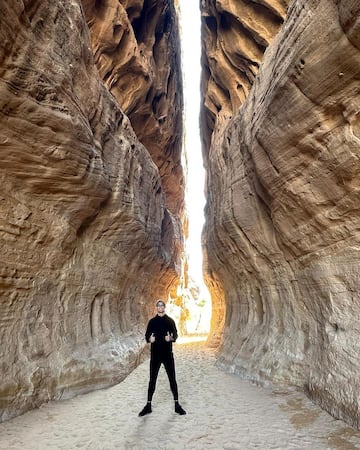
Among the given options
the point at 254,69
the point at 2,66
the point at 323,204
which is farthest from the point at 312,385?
the point at 254,69

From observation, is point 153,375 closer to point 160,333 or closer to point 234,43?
point 160,333

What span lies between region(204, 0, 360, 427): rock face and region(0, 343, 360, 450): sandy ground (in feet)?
1.54

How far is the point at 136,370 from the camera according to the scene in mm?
10094

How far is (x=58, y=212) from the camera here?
693 centimetres

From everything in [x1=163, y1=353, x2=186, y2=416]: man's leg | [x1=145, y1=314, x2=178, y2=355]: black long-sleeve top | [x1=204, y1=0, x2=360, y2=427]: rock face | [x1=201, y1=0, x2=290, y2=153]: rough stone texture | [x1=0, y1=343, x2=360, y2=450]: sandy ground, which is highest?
[x1=201, y1=0, x2=290, y2=153]: rough stone texture

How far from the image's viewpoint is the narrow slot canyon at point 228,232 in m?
4.78

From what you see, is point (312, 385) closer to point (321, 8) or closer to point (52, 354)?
point (52, 354)

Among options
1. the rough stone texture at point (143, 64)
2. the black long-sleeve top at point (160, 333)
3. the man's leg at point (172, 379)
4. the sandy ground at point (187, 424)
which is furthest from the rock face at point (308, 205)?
the rough stone texture at point (143, 64)

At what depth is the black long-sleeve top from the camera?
221 inches

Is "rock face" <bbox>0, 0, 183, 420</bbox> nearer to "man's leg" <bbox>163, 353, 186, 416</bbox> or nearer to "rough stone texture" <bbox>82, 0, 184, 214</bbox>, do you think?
"man's leg" <bbox>163, 353, 186, 416</bbox>

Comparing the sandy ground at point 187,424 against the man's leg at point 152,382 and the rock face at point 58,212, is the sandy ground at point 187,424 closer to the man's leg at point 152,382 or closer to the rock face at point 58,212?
the man's leg at point 152,382

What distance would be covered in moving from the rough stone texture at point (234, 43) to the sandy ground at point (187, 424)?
11.1 meters

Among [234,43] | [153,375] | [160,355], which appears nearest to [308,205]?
[160,355]

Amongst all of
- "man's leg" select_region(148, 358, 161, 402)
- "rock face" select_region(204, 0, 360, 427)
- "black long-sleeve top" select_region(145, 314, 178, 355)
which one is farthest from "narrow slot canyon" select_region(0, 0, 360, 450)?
"black long-sleeve top" select_region(145, 314, 178, 355)
